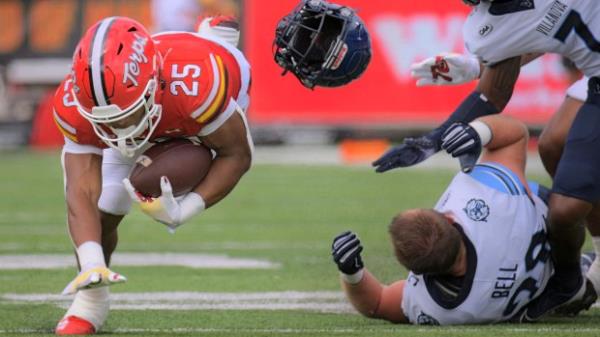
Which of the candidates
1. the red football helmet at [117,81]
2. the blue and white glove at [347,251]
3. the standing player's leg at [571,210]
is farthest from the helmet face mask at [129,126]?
the standing player's leg at [571,210]

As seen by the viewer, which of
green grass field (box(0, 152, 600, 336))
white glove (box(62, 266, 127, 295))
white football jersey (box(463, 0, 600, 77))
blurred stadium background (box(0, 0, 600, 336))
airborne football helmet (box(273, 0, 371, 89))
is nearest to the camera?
white glove (box(62, 266, 127, 295))

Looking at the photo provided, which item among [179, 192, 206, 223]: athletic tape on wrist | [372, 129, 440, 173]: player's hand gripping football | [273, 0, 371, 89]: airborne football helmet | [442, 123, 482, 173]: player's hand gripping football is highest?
[273, 0, 371, 89]: airborne football helmet

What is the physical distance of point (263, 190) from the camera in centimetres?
993

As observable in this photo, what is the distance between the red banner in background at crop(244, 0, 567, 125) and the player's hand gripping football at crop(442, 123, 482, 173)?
8.95m

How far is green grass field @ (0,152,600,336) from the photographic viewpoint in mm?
4238

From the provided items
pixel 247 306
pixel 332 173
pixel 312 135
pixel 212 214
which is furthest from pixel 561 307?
pixel 312 135

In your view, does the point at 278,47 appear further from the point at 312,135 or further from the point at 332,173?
the point at 312,135

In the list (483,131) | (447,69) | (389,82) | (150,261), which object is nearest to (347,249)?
(483,131)

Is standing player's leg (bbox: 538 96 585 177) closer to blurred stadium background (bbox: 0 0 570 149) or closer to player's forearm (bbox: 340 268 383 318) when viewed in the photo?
player's forearm (bbox: 340 268 383 318)

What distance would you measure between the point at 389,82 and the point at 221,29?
Answer: 9174mm

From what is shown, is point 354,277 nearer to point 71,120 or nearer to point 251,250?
point 71,120

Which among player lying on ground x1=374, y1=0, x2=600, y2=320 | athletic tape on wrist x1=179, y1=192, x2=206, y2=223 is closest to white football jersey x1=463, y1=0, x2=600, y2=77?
player lying on ground x1=374, y1=0, x2=600, y2=320

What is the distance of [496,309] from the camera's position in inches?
162

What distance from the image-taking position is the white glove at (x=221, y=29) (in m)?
4.63
